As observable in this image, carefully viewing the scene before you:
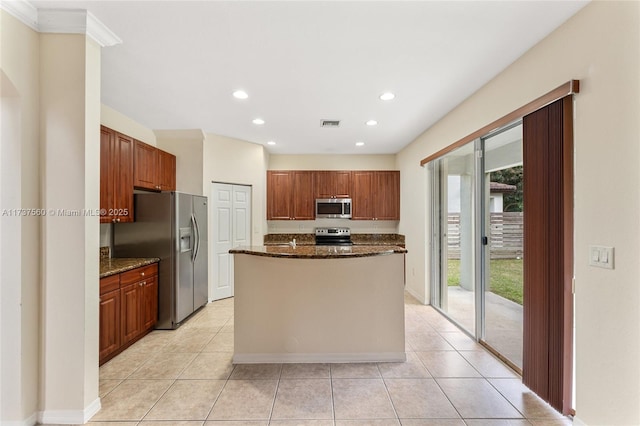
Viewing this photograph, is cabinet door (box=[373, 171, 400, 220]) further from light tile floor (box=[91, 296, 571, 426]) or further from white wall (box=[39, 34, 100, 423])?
white wall (box=[39, 34, 100, 423])

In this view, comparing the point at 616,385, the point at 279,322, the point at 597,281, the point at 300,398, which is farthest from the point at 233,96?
the point at 616,385

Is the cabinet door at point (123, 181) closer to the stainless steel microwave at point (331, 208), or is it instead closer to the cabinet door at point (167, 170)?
the cabinet door at point (167, 170)

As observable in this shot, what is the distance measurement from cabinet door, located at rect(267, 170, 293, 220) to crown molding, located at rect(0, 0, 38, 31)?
13.1 ft

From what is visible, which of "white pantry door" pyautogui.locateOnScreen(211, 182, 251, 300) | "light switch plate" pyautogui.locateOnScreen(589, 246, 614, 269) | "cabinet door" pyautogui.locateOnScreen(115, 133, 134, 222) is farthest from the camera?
"white pantry door" pyautogui.locateOnScreen(211, 182, 251, 300)

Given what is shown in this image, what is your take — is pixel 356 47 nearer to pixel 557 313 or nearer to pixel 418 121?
pixel 418 121

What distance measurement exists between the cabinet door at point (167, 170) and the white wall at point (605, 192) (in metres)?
4.34

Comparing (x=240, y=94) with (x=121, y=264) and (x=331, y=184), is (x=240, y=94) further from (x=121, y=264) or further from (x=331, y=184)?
(x=331, y=184)

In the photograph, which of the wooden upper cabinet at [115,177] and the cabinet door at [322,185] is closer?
the wooden upper cabinet at [115,177]

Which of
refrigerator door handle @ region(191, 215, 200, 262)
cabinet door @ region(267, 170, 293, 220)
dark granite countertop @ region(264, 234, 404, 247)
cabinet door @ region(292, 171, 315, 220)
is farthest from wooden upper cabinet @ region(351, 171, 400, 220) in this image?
refrigerator door handle @ region(191, 215, 200, 262)

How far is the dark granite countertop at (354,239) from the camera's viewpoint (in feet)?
18.9

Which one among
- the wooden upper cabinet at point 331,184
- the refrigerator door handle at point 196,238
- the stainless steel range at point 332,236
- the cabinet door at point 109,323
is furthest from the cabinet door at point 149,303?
the wooden upper cabinet at point 331,184

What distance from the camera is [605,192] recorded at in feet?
5.38

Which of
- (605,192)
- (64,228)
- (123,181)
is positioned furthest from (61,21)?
(605,192)

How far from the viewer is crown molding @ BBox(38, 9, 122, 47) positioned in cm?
187
